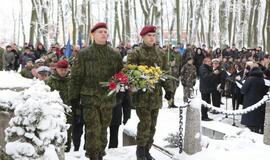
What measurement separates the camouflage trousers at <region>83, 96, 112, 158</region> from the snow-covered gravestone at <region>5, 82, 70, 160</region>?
1.42 metres

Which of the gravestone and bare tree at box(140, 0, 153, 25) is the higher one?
bare tree at box(140, 0, 153, 25)

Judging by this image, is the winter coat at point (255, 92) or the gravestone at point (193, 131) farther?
the winter coat at point (255, 92)

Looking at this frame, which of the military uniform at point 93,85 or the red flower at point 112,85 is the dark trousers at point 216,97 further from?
the red flower at point 112,85

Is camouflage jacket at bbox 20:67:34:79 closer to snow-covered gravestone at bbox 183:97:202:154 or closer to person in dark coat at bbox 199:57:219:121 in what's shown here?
person in dark coat at bbox 199:57:219:121

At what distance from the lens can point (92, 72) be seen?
21.6 feet

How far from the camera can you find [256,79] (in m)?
10.8

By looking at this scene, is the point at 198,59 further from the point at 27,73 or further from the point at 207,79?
the point at 27,73

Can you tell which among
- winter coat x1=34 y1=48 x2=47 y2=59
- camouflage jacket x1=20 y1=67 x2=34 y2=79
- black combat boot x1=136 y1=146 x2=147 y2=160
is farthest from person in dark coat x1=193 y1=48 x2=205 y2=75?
black combat boot x1=136 y1=146 x2=147 y2=160

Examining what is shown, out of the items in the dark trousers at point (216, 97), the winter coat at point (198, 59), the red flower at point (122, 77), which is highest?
the red flower at point (122, 77)

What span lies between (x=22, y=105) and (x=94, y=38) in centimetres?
183

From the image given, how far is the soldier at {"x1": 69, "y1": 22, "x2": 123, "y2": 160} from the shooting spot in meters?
6.59

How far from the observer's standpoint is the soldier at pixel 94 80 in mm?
6586

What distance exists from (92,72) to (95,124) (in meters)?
0.72

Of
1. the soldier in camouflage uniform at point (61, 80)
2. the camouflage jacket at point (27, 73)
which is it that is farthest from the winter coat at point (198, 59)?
the soldier in camouflage uniform at point (61, 80)
